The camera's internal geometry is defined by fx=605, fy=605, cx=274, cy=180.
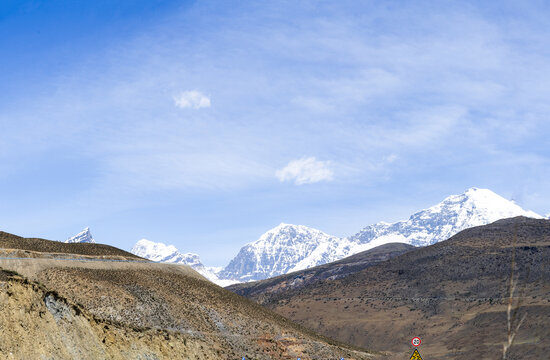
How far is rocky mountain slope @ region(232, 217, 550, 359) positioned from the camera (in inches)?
4126

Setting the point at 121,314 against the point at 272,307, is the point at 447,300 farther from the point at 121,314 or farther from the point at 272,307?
the point at 121,314

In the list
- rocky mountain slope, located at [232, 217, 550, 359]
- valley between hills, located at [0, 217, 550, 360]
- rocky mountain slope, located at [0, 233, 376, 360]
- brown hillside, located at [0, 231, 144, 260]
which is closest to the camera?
rocky mountain slope, located at [0, 233, 376, 360]

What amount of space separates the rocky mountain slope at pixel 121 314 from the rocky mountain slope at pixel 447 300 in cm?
2819

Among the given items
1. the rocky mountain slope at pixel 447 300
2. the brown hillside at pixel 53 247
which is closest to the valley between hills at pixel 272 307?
the brown hillside at pixel 53 247

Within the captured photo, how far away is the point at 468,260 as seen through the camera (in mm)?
160625

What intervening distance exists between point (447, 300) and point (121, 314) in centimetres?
9448

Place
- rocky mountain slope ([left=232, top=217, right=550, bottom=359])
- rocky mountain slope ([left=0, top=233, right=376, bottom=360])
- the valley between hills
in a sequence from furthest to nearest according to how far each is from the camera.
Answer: rocky mountain slope ([left=232, top=217, right=550, bottom=359]) < the valley between hills < rocky mountain slope ([left=0, top=233, right=376, bottom=360])

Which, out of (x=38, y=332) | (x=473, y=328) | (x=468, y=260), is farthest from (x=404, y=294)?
(x=38, y=332)

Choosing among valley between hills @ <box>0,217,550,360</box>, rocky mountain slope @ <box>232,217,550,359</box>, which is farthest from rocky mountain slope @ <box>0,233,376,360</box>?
rocky mountain slope @ <box>232,217,550,359</box>

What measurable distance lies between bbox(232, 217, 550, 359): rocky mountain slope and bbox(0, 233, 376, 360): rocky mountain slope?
92.5ft

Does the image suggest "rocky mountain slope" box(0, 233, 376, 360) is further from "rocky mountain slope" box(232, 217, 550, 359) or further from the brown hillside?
"rocky mountain slope" box(232, 217, 550, 359)

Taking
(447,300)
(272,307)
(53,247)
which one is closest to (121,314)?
(53,247)

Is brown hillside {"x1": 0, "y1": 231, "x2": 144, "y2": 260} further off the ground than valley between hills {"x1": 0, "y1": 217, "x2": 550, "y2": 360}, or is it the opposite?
brown hillside {"x1": 0, "y1": 231, "x2": 144, "y2": 260}

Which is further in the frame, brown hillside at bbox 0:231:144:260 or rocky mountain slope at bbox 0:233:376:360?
brown hillside at bbox 0:231:144:260
